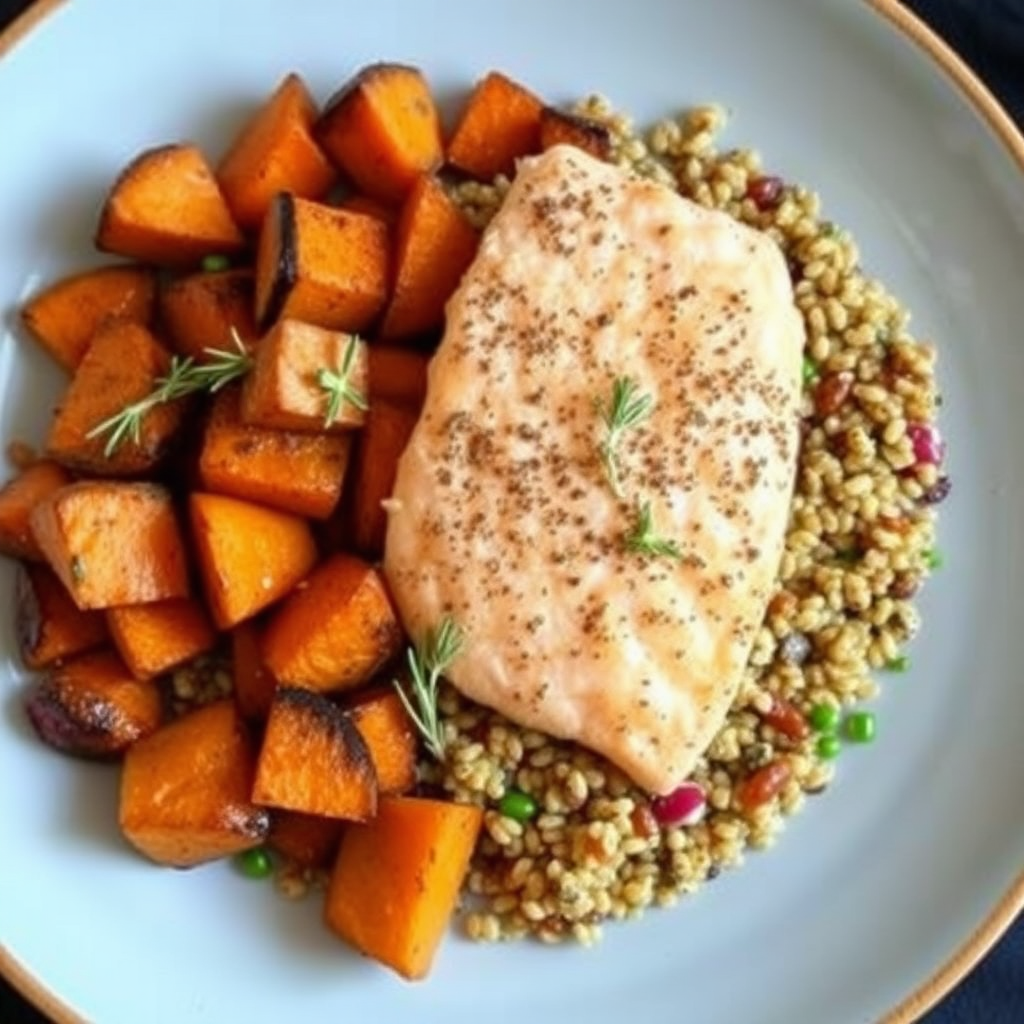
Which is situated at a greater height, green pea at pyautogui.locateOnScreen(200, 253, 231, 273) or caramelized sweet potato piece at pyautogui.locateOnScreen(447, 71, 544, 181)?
caramelized sweet potato piece at pyautogui.locateOnScreen(447, 71, 544, 181)

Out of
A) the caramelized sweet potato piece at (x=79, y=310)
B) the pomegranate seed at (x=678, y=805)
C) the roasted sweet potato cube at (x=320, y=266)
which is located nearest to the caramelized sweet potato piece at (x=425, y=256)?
the roasted sweet potato cube at (x=320, y=266)

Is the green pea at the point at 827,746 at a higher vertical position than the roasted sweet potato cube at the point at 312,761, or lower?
higher

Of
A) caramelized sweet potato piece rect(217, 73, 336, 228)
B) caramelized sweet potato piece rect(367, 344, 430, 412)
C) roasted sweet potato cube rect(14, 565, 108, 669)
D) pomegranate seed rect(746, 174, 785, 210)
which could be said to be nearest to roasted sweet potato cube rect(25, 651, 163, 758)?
roasted sweet potato cube rect(14, 565, 108, 669)

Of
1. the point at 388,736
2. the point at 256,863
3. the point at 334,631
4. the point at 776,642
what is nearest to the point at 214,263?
the point at 334,631

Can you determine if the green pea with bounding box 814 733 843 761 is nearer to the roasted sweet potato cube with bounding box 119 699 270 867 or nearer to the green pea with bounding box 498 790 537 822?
the green pea with bounding box 498 790 537 822

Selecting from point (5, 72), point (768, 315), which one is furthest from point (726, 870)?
point (5, 72)

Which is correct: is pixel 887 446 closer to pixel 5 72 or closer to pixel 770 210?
pixel 770 210

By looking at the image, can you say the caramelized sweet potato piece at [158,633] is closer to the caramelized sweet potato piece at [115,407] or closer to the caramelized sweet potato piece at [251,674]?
the caramelized sweet potato piece at [251,674]
